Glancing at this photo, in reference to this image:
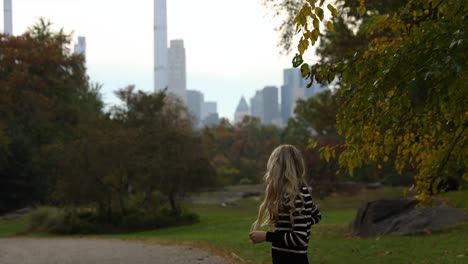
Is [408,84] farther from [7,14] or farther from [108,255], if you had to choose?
[7,14]

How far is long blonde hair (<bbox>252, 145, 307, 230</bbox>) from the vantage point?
4.39 meters

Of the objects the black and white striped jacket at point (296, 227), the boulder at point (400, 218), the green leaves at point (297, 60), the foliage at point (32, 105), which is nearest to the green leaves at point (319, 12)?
the green leaves at point (297, 60)

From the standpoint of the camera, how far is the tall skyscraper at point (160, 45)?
159 meters

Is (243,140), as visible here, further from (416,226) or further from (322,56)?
(416,226)

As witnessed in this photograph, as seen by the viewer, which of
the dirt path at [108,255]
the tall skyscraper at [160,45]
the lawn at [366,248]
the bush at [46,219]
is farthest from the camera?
the tall skyscraper at [160,45]

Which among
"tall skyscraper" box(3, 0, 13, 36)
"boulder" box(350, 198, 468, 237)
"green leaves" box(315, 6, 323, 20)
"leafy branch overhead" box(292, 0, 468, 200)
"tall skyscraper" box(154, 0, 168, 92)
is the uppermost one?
"tall skyscraper" box(154, 0, 168, 92)

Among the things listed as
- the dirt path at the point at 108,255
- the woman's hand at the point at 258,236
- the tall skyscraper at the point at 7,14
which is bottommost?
the dirt path at the point at 108,255

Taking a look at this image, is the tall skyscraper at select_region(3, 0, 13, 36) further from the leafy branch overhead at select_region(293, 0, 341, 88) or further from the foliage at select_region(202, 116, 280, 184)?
the leafy branch overhead at select_region(293, 0, 341, 88)

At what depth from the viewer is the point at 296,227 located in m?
4.42

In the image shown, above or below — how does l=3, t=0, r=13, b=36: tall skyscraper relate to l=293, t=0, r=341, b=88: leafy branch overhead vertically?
above

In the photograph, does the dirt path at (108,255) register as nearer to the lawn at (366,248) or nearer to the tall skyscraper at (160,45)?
the lawn at (366,248)

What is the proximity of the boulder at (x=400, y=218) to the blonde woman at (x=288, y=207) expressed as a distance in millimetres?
9967

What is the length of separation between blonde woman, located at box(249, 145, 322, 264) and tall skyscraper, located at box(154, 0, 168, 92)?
514 feet

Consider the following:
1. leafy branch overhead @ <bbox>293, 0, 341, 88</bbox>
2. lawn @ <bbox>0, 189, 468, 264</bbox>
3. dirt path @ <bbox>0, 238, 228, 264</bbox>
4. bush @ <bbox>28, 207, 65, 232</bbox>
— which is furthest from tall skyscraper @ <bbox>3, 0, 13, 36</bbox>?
leafy branch overhead @ <bbox>293, 0, 341, 88</bbox>
